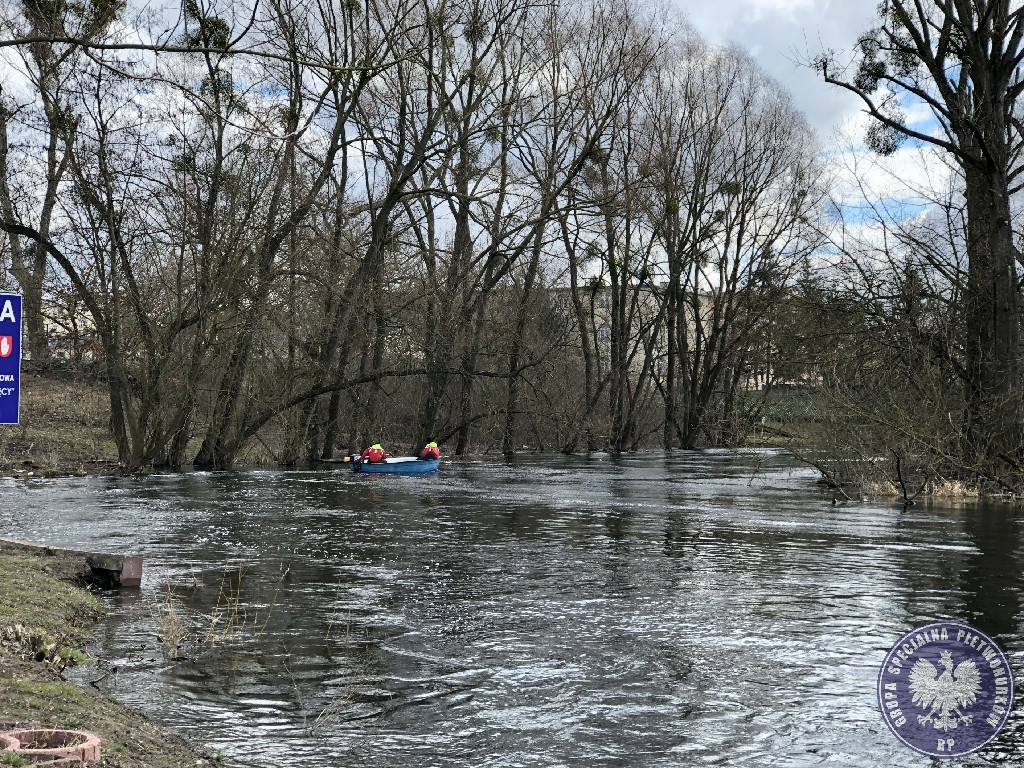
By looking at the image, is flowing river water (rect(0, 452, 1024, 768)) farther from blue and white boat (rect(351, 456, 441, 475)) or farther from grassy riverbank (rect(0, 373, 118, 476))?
blue and white boat (rect(351, 456, 441, 475))

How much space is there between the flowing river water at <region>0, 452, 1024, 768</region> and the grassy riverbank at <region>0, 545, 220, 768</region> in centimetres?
27

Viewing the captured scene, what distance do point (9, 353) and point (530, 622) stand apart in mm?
4950

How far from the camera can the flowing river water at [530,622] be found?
6.59 metres

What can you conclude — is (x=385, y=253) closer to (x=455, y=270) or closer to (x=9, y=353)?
(x=455, y=270)

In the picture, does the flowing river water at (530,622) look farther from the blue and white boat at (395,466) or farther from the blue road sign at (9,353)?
the blue and white boat at (395,466)

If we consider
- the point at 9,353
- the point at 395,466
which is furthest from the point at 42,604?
the point at 395,466

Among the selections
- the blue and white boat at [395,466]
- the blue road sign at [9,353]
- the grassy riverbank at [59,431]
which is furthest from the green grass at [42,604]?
the blue and white boat at [395,466]

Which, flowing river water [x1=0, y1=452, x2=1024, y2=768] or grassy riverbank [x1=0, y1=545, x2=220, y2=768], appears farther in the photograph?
flowing river water [x1=0, y1=452, x2=1024, y2=768]

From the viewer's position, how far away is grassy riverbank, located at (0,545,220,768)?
5258 mm

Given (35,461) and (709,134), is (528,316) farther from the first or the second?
(35,461)

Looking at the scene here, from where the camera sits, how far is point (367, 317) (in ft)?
103

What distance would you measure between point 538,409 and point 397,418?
4.92m

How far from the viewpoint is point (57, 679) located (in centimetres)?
661

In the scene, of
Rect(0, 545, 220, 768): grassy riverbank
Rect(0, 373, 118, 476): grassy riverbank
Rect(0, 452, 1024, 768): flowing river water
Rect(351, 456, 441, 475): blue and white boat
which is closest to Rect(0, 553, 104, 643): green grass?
Rect(0, 545, 220, 768): grassy riverbank
